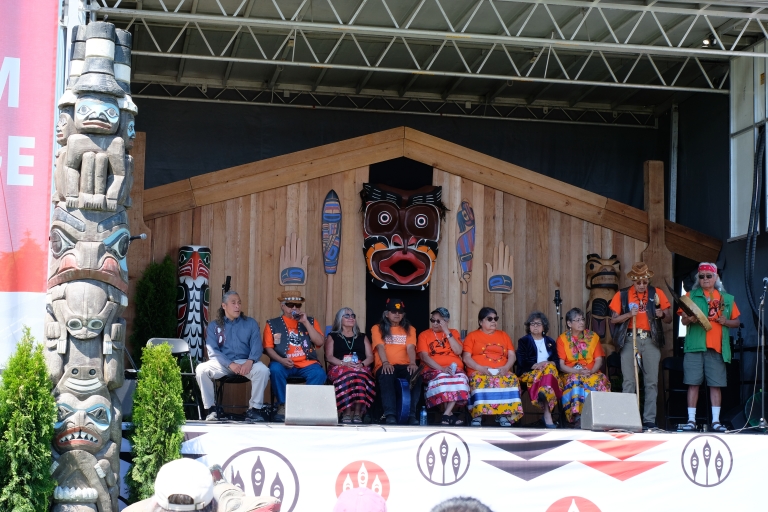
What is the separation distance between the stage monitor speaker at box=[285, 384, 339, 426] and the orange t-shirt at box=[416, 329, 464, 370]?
1.97 meters

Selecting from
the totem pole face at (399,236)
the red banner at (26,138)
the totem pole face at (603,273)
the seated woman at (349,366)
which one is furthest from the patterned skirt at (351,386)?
the totem pole face at (603,273)

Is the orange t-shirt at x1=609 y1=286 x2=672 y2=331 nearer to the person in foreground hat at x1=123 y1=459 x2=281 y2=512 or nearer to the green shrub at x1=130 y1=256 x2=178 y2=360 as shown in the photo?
the green shrub at x1=130 y1=256 x2=178 y2=360

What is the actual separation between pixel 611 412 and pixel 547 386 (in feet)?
4.32

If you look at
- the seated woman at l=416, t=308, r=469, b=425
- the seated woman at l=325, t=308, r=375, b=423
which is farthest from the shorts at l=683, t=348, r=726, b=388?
the seated woman at l=325, t=308, r=375, b=423

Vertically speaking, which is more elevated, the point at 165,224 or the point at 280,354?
the point at 165,224

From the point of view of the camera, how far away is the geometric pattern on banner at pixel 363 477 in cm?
633

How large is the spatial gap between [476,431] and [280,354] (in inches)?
94.0

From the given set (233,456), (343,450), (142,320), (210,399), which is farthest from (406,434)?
(142,320)

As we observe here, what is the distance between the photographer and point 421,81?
1242 centimetres

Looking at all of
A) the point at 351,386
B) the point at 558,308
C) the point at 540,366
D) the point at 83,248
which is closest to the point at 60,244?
the point at 83,248

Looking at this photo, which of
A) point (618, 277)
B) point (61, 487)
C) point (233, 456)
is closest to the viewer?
point (61, 487)

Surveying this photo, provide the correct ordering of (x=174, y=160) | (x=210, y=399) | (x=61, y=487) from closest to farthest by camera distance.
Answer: (x=61, y=487)
(x=210, y=399)
(x=174, y=160)

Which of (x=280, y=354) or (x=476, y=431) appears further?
(x=280, y=354)

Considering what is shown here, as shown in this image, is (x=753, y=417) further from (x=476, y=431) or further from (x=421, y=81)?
(x=421, y=81)
